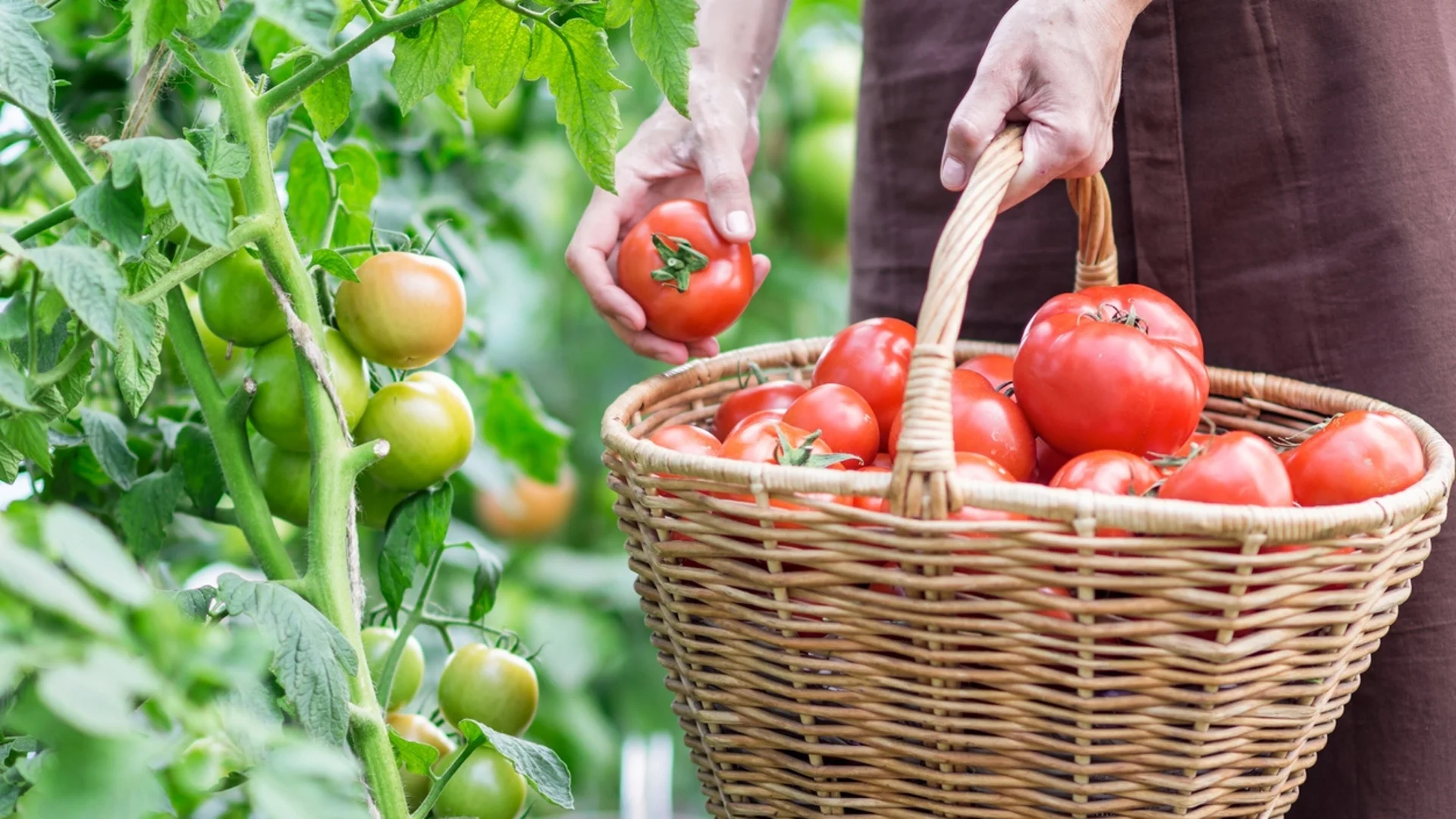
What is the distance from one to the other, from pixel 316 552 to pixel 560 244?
1.36m

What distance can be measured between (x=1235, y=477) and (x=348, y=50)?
530 millimetres

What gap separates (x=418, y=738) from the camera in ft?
2.73

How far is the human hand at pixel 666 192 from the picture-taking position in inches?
38.0

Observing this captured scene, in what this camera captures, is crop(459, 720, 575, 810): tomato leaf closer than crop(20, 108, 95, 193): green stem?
No

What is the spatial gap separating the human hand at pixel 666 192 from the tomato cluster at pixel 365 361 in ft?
0.66

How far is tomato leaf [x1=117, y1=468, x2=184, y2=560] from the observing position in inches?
31.2

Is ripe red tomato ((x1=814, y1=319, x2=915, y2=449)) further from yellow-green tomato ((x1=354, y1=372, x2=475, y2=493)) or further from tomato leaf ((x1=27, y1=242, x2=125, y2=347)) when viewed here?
tomato leaf ((x1=27, y1=242, x2=125, y2=347))

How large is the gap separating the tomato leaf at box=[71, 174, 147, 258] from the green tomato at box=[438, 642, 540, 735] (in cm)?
39

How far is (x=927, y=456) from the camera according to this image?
63cm

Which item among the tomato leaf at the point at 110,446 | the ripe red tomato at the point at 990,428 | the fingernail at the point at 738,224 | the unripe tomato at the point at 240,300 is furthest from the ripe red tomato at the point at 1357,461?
the tomato leaf at the point at 110,446

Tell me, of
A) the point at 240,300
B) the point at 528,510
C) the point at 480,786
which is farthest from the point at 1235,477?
the point at 528,510

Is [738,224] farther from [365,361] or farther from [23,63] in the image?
[23,63]

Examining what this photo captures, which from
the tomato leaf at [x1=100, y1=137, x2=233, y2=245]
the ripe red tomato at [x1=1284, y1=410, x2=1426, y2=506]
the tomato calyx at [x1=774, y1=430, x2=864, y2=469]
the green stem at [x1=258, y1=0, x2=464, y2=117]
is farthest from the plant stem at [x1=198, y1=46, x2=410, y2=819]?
the ripe red tomato at [x1=1284, y1=410, x2=1426, y2=506]

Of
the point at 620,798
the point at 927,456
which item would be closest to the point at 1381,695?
the point at 927,456
